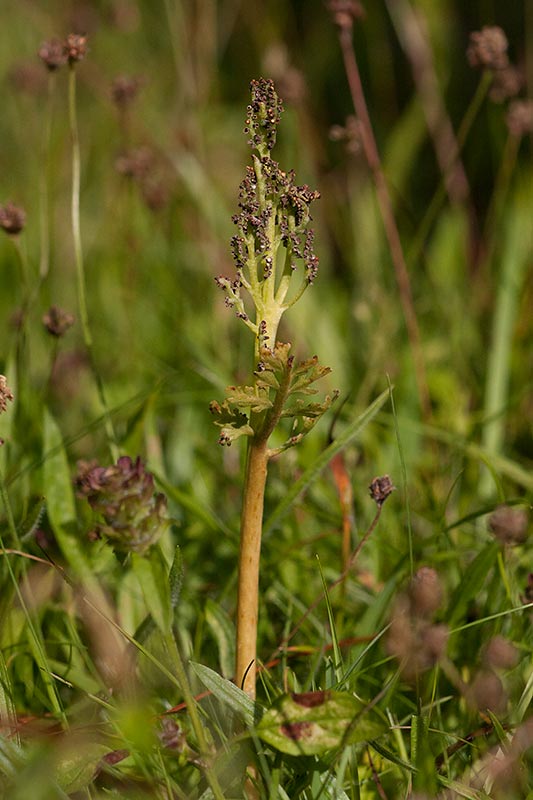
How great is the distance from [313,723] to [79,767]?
12.1 inches

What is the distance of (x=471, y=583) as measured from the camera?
1467mm

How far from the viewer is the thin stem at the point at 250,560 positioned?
111 centimetres

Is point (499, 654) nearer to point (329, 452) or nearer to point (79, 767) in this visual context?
point (329, 452)

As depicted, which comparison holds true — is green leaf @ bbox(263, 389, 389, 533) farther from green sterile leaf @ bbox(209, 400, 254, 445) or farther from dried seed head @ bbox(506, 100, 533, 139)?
dried seed head @ bbox(506, 100, 533, 139)

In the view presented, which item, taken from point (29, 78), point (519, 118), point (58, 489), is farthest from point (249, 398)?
→ point (29, 78)

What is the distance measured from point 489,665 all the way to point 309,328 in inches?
64.1

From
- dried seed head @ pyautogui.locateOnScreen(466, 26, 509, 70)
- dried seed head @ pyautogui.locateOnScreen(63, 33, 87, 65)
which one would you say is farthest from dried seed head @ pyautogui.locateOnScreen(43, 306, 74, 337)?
dried seed head @ pyautogui.locateOnScreen(466, 26, 509, 70)

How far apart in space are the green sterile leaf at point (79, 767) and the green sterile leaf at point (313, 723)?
0.73 feet

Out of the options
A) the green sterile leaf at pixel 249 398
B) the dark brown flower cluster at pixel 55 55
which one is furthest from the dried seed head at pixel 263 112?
the dark brown flower cluster at pixel 55 55

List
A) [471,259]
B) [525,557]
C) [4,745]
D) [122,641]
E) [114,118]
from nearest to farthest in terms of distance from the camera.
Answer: [4,745] < [122,641] < [525,557] < [471,259] < [114,118]

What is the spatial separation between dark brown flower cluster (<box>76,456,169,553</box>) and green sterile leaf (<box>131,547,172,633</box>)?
0.07 ft

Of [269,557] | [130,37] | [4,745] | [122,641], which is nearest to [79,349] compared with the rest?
[269,557]

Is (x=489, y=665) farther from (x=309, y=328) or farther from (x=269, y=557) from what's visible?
(x=309, y=328)

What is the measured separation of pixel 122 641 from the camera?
1446mm
